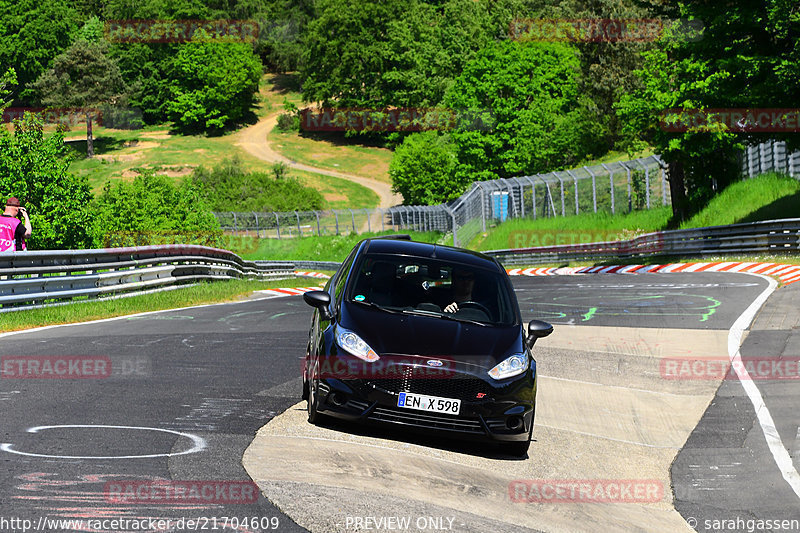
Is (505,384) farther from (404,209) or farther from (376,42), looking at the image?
(376,42)

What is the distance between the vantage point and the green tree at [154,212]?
2238 inches

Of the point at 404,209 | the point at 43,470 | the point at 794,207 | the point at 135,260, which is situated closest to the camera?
the point at 43,470

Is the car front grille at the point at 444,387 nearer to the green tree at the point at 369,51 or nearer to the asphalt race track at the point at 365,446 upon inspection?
the asphalt race track at the point at 365,446

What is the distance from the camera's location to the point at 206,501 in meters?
5.57

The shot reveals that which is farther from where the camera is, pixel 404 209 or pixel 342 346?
pixel 404 209

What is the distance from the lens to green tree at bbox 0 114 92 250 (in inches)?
1618

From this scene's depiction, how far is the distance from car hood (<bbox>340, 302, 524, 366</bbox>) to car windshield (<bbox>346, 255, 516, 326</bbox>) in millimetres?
200

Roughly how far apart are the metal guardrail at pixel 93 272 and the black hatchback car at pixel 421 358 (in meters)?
8.62

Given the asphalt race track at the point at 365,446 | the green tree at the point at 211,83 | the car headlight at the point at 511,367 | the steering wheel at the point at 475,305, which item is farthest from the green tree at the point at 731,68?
the green tree at the point at 211,83

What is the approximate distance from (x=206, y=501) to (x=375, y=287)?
143 inches

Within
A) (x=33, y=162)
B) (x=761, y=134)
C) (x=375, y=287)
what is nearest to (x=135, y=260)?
(x=375, y=287)

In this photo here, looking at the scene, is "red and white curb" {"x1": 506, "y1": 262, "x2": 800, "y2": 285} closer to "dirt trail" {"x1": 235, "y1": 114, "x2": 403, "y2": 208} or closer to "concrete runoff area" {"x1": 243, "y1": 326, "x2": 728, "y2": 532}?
"concrete runoff area" {"x1": 243, "y1": 326, "x2": 728, "y2": 532}

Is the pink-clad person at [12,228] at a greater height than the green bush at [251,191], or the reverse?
the pink-clad person at [12,228]

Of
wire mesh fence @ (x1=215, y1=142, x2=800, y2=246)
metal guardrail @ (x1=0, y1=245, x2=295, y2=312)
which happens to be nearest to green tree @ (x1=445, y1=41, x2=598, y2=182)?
wire mesh fence @ (x1=215, y1=142, x2=800, y2=246)
